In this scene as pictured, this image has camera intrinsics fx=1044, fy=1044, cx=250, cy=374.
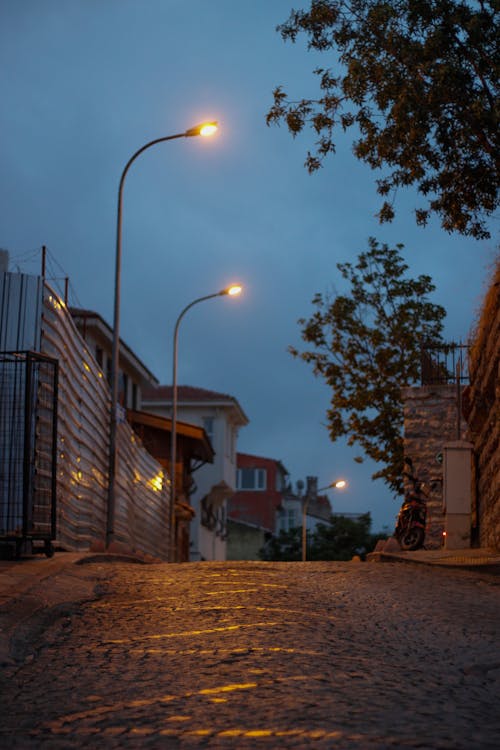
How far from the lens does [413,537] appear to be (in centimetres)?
2008

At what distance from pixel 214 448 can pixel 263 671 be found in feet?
154

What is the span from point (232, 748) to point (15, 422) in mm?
9182

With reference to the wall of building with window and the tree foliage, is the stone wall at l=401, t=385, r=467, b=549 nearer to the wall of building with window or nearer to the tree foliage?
the tree foliage

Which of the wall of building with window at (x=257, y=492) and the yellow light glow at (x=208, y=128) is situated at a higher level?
the yellow light glow at (x=208, y=128)

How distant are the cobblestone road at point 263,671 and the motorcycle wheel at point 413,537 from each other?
364 inches

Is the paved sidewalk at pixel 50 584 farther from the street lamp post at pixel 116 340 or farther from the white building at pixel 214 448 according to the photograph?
the white building at pixel 214 448

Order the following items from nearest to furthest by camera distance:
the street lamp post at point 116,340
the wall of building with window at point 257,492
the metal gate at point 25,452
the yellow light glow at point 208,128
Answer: the metal gate at point 25,452
the street lamp post at point 116,340
the yellow light glow at point 208,128
the wall of building with window at point 257,492

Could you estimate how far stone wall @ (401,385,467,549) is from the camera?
22.9 m

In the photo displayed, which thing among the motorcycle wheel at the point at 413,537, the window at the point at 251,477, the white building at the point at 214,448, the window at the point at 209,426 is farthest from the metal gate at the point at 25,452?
the window at the point at 251,477

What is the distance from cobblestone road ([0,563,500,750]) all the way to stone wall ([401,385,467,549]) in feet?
40.0

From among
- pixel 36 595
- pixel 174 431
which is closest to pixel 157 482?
pixel 174 431

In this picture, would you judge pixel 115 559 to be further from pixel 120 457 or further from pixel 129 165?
pixel 129 165

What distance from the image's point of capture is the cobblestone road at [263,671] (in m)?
4.85

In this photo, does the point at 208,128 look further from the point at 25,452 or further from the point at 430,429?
the point at 25,452
